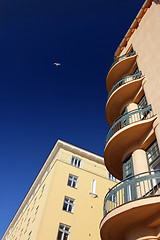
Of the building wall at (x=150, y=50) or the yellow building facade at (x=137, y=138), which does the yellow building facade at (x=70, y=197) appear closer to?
the yellow building facade at (x=137, y=138)

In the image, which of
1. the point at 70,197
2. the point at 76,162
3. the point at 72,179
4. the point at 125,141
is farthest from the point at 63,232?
the point at 125,141

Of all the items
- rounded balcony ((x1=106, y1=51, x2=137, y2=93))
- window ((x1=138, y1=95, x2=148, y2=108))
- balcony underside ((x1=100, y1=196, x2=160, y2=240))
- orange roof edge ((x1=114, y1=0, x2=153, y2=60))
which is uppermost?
orange roof edge ((x1=114, y1=0, x2=153, y2=60))

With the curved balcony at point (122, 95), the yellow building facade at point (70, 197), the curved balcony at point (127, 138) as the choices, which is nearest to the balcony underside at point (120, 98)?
the curved balcony at point (122, 95)

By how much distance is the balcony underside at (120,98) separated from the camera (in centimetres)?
1474

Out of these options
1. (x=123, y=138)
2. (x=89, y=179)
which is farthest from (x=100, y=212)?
(x=123, y=138)

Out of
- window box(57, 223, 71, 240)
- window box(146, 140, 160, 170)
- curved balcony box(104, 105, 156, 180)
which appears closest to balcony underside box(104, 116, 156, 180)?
curved balcony box(104, 105, 156, 180)

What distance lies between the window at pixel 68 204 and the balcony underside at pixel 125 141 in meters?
10.3

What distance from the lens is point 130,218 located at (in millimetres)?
8523

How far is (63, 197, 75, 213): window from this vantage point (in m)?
22.1

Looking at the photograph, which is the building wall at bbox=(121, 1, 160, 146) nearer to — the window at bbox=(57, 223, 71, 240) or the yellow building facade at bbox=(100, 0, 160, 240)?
the yellow building facade at bbox=(100, 0, 160, 240)

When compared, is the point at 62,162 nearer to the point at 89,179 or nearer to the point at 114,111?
the point at 89,179

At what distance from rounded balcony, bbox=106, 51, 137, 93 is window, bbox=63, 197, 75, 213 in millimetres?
11511

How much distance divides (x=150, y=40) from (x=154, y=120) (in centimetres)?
688

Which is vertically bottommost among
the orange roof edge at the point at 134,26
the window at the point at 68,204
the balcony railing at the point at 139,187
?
the balcony railing at the point at 139,187
